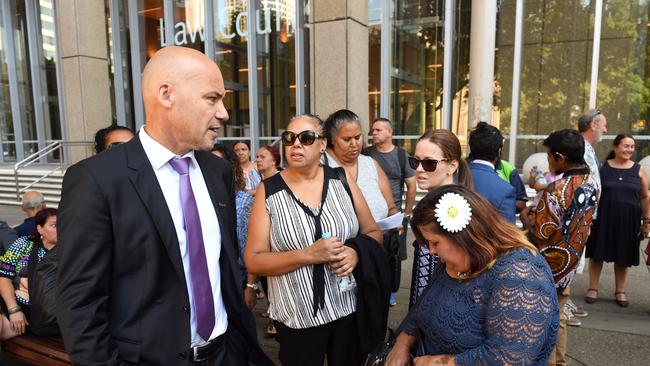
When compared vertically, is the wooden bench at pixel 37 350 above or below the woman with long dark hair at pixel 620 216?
below

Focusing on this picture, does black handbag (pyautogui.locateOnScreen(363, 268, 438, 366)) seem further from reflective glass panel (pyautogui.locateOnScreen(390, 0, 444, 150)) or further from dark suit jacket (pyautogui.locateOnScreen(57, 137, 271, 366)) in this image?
reflective glass panel (pyautogui.locateOnScreen(390, 0, 444, 150))

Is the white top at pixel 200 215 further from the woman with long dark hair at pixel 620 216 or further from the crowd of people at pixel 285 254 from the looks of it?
the woman with long dark hair at pixel 620 216

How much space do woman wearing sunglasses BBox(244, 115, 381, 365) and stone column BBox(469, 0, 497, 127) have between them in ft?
23.3

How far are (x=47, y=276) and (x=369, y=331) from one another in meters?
2.10

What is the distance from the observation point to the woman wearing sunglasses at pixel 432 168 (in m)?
2.43

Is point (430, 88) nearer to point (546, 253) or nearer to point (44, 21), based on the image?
point (546, 253)

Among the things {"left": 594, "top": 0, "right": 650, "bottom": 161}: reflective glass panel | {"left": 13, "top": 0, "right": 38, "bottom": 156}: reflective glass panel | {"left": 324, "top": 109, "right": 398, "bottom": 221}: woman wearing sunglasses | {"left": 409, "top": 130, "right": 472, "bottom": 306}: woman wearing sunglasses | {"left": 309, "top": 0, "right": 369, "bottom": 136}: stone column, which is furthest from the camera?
{"left": 13, "top": 0, "right": 38, "bottom": 156}: reflective glass panel

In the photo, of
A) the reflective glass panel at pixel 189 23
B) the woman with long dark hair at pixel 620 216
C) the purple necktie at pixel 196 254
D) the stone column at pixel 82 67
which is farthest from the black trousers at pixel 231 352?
the reflective glass panel at pixel 189 23

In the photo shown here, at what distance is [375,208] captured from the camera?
11.3 ft

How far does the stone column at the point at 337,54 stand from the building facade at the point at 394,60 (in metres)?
0.02

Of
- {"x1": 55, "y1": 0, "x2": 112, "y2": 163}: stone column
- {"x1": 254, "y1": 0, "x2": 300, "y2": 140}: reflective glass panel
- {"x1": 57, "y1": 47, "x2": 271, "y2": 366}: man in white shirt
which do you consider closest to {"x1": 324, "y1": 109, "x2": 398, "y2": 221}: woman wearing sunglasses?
{"x1": 57, "y1": 47, "x2": 271, "y2": 366}: man in white shirt

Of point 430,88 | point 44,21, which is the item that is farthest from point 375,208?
point 44,21

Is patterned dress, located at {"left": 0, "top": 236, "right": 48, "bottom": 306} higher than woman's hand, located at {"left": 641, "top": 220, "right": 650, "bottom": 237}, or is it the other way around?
patterned dress, located at {"left": 0, "top": 236, "right": 48, "bottom": 306}

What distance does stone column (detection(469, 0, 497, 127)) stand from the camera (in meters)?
8.68
